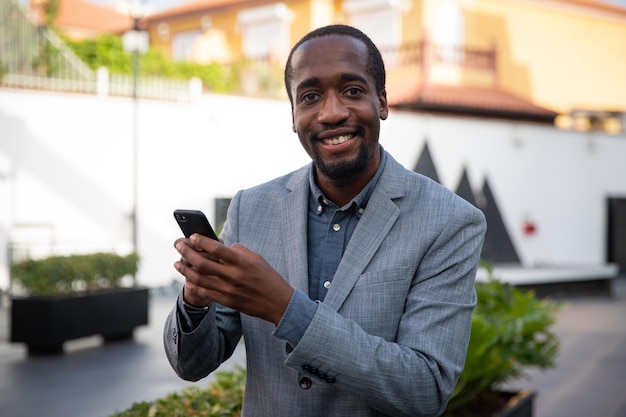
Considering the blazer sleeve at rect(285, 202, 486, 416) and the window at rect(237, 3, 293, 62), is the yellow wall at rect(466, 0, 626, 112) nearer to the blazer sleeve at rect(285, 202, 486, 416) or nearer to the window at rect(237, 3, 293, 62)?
the window at rect(237, 3, 293, 62)

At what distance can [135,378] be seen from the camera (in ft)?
27.3

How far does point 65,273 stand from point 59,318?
23.6 inches

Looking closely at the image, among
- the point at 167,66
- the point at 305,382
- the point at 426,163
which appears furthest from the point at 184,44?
the point at 305,382

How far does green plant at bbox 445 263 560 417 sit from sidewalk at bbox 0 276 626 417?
112 centimetres

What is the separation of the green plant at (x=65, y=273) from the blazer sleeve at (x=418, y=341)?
28.4 ft

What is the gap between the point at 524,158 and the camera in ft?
64.6

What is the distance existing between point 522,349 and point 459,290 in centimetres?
328

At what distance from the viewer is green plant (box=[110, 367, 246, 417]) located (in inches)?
121

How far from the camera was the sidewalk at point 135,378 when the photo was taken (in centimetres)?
719

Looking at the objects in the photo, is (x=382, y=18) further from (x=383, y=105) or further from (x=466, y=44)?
(x=383, y=105)

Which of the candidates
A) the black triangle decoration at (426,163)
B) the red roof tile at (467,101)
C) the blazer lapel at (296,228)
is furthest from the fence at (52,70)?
the blazer lapel at (296,228)

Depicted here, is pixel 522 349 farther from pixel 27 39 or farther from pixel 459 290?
pixel 27 39

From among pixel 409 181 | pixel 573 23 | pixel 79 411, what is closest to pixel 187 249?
pixel 409 181

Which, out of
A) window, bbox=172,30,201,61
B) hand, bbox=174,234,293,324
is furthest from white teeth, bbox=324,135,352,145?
window, bbox=172,30,201,61
